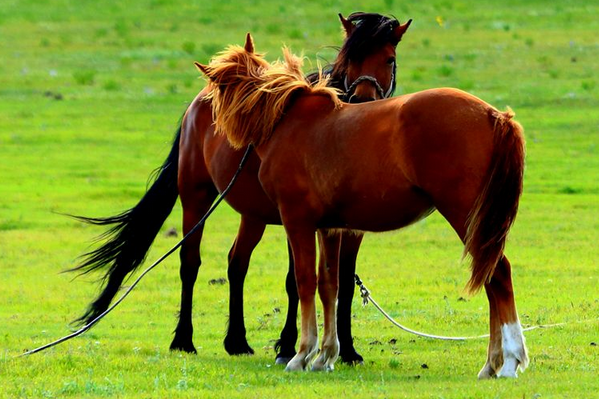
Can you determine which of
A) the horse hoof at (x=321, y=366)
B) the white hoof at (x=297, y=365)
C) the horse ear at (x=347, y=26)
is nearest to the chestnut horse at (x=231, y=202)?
the horse ear at (x=347, y=26)

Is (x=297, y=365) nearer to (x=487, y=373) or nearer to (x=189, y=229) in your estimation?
(x=487, y=373)

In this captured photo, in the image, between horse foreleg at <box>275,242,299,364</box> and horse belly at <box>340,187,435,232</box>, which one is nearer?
horse belly at <box>340,187,435,232</box>

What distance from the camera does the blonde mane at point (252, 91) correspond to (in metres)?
8.12

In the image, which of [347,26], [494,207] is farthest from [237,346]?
[494,207]

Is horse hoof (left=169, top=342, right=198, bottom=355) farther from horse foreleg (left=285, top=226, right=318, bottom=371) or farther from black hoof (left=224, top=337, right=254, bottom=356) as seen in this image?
horse foreleg (left=285, top=226, right=318, bottom=371)

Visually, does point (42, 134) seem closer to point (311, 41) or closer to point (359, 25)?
point (311, 41)

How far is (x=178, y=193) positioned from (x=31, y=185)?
11.0 m

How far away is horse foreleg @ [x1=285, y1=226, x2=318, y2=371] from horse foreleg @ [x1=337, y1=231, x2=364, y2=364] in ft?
2.37

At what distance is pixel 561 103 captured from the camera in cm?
2748

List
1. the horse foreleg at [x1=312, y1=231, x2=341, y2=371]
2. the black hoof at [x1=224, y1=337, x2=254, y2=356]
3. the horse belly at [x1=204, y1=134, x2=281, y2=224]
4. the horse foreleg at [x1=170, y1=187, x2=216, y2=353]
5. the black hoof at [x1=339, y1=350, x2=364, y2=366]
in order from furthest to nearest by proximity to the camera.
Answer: the horse foreleg at [x1=170, y1=187, x2=216, y2=353], the black hoof at [x1=224, y1=337, x2=254, y2=356], the horse belly at [x1=204, y1=134, x2=281, y2=224], the black hoof at [x1=339, y1=350, x2=364, y2=366], the horse foreleg at [x1=312, y1=231, x2=341, y2=371]

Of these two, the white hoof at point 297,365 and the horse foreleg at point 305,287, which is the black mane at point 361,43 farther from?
the white hoof at point 297,365

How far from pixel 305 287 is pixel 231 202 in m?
1.62

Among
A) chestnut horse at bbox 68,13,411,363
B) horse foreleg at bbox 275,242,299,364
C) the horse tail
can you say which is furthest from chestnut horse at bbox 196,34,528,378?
horse foreleg at bbox 275,242,299,364

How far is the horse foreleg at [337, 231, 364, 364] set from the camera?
8.56 meters
